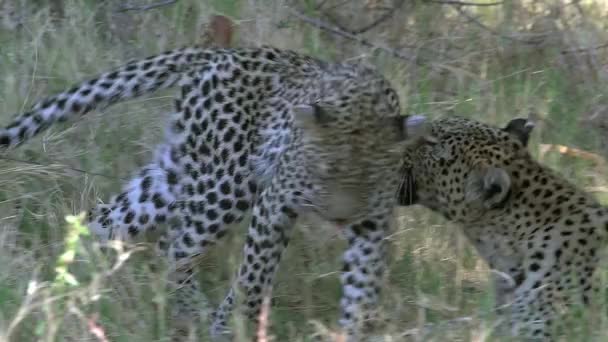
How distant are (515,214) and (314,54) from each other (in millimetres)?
2470

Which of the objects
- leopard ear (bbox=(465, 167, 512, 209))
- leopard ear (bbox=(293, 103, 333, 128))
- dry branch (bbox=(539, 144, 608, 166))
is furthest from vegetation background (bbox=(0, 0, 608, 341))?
leopard ear (bbox=(293, 103, 333, 128))

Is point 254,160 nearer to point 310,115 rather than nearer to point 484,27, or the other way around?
point 310,115

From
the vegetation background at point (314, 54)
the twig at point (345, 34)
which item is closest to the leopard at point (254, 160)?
the vegetation background at point (314, 54)

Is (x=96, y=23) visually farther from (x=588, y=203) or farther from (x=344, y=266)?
(x=588, y=203)

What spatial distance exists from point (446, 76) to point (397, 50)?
41cm

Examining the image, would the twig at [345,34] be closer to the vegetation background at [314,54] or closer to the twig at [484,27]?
the vegetation background at [314,54]

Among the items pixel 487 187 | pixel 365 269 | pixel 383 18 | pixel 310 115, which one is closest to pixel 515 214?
pixel 487 187

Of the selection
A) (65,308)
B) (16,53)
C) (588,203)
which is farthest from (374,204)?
(16,53)

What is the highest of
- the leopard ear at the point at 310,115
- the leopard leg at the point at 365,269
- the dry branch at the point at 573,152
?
the leopard ear at the point at 310,115

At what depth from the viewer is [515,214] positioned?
5.27 meters

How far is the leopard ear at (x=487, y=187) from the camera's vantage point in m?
5.16

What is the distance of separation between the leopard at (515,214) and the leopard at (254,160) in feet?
1.20

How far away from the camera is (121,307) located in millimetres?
4789

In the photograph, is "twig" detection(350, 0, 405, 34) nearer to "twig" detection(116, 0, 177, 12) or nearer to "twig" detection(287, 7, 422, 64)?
"twig" detection(287, 7, 422, 64)
